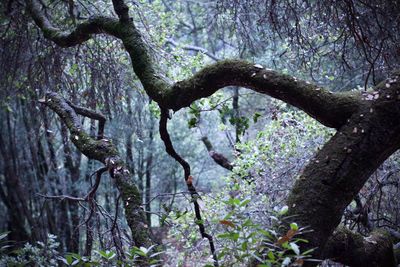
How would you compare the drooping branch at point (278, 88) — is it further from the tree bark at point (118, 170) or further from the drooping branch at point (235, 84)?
the tree bark at point (118, 170)

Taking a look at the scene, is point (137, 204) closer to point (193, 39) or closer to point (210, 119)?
point (210, 119)

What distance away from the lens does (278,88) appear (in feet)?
7.41

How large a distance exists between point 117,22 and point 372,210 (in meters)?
2.65

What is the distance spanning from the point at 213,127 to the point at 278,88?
25.8 feet

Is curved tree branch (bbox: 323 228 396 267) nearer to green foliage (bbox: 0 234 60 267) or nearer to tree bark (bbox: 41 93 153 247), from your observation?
tree bark (bbox: 41 93 153 247)

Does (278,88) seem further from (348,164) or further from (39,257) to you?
(39,257)

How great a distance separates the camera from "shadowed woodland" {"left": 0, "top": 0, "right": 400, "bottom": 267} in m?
2.06

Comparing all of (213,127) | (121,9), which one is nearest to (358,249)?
(121,9)

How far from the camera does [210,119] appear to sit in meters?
9.38

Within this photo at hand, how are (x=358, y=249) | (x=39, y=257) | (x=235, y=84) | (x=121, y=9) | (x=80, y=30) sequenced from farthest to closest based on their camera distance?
(x=80, y=30), (x=121, y=9), (x=39, y=257), (x=358, y=249), (x=235, y=84)

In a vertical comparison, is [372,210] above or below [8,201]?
below

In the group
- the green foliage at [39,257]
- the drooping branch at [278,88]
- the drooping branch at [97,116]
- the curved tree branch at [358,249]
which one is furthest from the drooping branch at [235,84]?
the green foliage at [39,257]

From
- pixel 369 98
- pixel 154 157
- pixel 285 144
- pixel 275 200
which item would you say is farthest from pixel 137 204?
pixel 154 157

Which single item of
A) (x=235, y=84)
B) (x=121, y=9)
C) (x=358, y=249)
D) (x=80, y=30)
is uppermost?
(x=80, y=30)
